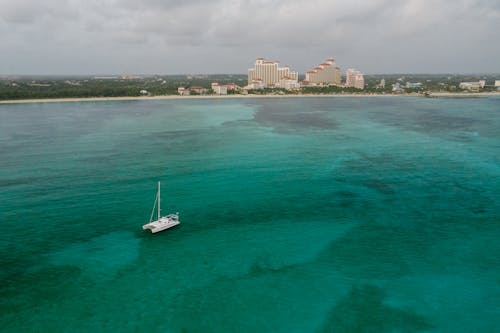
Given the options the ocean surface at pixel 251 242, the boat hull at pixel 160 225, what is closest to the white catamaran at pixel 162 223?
the boat hull at pixel 160 225

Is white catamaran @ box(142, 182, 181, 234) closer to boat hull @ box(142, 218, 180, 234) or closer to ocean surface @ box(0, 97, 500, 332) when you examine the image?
boat hull @ box(142, 218, 180, 234)

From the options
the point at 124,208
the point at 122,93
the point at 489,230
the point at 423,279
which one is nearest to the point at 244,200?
the point at 124,208

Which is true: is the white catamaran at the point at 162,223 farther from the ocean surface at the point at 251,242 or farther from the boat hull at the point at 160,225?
the ocean surface at the point at 251,242

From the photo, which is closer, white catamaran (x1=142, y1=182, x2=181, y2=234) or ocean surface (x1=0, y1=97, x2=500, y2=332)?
ocean surface (x1=0, y1=97, x2=500, y2=332)

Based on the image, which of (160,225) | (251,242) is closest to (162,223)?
(160,225)

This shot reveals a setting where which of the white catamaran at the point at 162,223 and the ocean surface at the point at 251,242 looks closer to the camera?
the ocean surface at the point at 251,242

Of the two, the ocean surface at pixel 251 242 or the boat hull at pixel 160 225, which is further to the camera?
the boat hull at pixel 160 225

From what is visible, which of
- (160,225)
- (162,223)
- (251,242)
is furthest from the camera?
(162,223)

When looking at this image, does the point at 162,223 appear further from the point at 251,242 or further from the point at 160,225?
the point at 251,242

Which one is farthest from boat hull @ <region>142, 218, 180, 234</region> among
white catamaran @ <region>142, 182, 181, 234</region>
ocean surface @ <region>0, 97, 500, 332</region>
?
ocean surface @ <region>0, 97, 500, 332</region>
